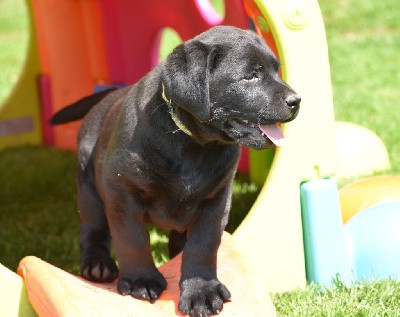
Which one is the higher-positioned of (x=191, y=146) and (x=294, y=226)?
(x=191, y=146)

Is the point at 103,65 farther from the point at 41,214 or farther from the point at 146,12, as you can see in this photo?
the point at 41,214

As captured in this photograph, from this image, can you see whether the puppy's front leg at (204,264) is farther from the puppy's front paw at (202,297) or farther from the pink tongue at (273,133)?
the pink tongue at (273,133)

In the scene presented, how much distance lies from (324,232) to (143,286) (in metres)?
0.96

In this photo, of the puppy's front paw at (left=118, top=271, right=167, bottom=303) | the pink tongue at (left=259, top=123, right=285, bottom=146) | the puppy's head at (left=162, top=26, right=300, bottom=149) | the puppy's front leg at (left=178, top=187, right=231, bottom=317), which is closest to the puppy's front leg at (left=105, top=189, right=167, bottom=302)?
the puppy's front paw at (left=118, top=271, right=167, bottom=303)

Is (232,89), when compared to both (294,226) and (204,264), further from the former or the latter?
(294,226)

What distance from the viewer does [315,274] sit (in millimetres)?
4023

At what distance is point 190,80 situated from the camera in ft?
10.4

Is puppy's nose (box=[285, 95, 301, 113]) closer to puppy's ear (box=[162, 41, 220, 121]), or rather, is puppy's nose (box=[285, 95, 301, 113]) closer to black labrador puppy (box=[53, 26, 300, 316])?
black labrador puppy (box=[53, 26, 300, 316])

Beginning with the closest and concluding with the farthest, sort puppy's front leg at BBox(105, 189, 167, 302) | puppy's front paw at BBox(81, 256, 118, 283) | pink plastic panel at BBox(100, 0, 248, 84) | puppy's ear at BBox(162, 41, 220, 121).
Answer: puppy's ear at BBox(162, 41, 220, 121) < puppy's front leg at BBox(105, 189, 167, 302) < puppy's front paw at BBox(81, 256, 118, 283) < pink plastic panel at BBox(100, 0, 248, 84)

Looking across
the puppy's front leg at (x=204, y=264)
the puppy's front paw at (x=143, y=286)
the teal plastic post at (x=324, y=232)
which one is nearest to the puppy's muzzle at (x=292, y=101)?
the puppy's front leg at (x=204, y=264)

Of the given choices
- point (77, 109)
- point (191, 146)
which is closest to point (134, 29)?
point (77, 109)

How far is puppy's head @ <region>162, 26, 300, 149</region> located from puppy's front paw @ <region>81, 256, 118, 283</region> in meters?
0.91

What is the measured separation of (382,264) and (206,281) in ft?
3.26

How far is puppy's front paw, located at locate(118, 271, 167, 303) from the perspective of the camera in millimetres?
3512
